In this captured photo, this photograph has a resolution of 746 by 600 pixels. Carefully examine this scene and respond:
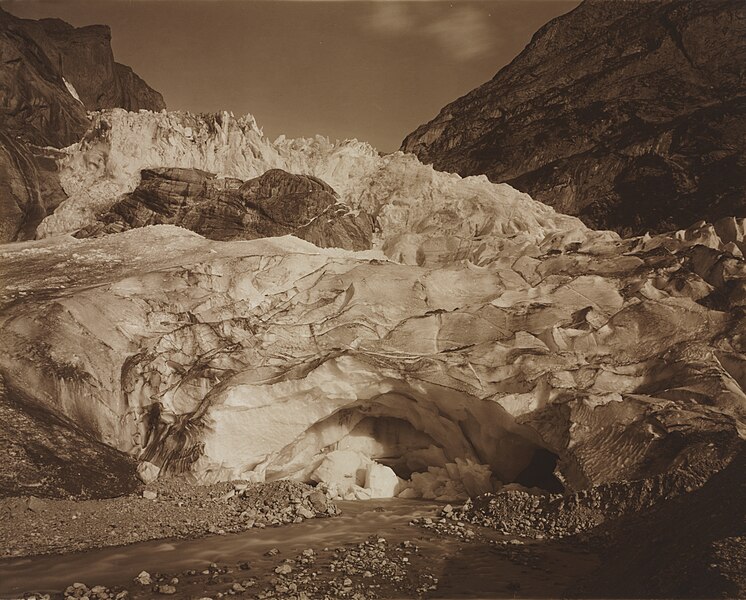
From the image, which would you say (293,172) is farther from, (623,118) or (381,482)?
(623,118)

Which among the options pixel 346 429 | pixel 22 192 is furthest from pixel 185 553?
pixel 22 192

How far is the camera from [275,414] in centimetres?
1352

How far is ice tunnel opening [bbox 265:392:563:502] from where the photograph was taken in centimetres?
1299

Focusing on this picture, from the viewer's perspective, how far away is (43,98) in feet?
87.4

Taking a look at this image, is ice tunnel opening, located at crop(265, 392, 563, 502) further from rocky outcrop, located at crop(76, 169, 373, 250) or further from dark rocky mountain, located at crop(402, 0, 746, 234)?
dark rocky mountain, located at crop(402, 0, 746, 234)

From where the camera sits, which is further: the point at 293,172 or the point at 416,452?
the point at 293,172

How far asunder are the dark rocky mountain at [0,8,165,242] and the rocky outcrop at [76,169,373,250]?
237 cm

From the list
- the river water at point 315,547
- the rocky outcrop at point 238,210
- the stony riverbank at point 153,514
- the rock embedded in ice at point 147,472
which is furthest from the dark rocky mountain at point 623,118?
the rock embedded in ice at point 147,472

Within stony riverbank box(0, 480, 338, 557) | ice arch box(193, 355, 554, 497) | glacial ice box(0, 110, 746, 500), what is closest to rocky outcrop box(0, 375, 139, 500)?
stony riverbank box(0, 480, 338, 557)

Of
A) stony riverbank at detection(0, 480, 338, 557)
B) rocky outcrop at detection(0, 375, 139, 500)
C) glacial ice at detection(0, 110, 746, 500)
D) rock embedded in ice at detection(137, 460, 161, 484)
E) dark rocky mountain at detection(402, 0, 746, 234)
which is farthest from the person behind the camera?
dark rocky mountain at detection(402, 0, 746, 234)

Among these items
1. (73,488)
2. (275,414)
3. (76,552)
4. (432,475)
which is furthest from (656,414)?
(73,488)

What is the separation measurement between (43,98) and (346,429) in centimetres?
2037

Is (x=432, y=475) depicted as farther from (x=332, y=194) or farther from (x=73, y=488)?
(x=332, y=194)

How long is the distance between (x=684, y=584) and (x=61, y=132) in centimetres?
2676
